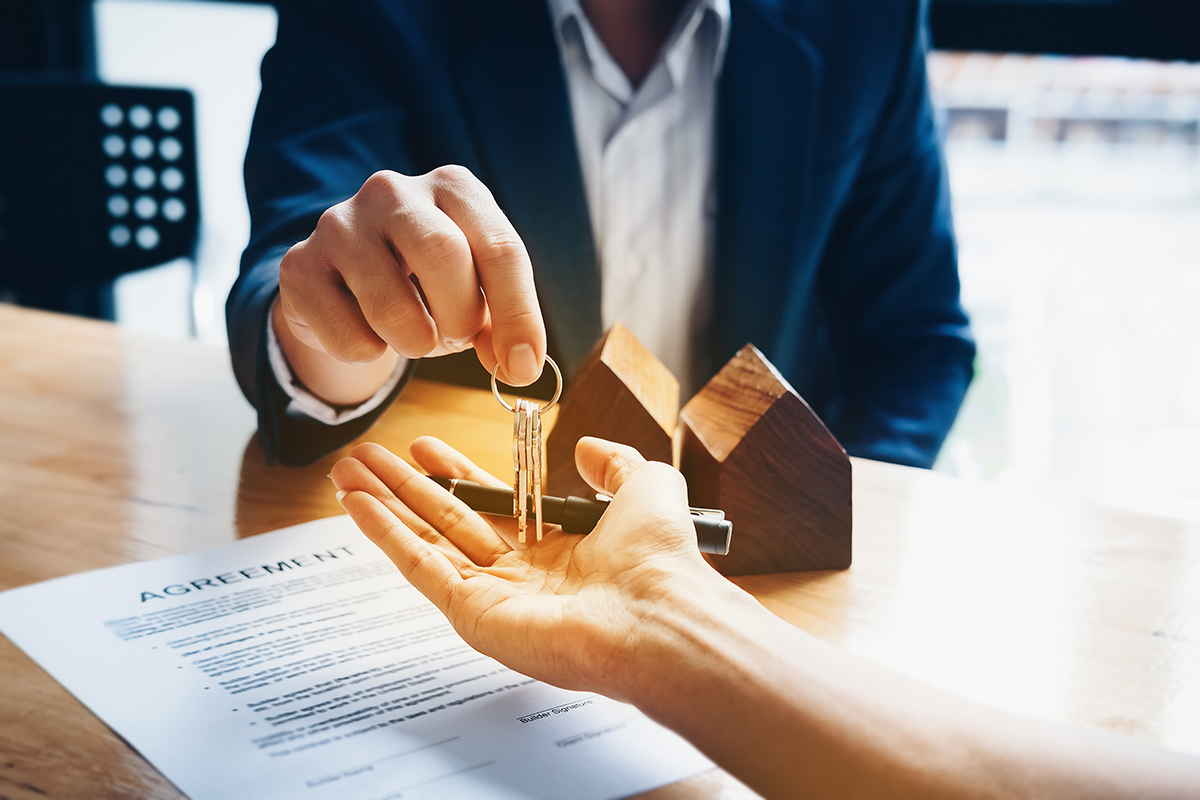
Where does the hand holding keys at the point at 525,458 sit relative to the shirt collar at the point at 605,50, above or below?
below

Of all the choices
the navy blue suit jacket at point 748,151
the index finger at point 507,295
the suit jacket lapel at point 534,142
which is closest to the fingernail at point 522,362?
the index finger at point 507,295

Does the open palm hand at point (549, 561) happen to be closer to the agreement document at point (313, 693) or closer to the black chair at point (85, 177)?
the agreement document at point (313, 693)

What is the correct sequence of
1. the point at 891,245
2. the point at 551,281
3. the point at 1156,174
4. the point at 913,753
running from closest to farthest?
1. the point at 913,753
2. the point at 551,281
3. the point at 891,245
4. the point at 1156,174

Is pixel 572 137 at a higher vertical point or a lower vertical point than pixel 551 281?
higher

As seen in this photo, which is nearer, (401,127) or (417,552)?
(417,552)

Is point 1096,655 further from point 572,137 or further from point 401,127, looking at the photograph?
point 401,127

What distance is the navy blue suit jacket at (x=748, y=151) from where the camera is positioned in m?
1.30

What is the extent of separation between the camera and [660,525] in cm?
62

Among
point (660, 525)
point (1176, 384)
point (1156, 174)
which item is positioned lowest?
point (1176, 384)

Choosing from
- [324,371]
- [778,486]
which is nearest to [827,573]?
[778,486]

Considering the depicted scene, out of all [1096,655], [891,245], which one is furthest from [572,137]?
[1096,655]

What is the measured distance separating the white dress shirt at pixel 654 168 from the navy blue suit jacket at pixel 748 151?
2.1 inches

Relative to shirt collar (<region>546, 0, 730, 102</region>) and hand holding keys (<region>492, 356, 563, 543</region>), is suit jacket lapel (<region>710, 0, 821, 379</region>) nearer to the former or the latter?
shirt collar (<region>546, 0, 730, 102</region>)

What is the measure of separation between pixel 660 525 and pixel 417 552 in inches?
6.9
